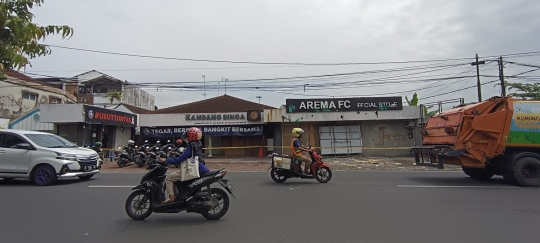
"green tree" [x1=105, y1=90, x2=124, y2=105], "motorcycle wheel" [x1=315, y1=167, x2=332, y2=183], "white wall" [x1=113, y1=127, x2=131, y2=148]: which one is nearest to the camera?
"motorcycle wheel" [x1=315, y1=167, x2=332, y2=183]

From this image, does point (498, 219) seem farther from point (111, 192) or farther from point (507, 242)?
point (111, 192)

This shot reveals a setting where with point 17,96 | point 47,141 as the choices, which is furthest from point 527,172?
point 17,96

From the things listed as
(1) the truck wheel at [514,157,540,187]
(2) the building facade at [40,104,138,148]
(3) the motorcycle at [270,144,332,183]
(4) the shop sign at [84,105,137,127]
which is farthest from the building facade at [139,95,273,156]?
(1) the truck wheel at [514,157,540,187]

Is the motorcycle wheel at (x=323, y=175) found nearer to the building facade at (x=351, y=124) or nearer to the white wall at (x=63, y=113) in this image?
the building facade at (x=351, y=124)

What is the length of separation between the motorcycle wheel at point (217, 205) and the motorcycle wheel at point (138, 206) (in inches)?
39.5

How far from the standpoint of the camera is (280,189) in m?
9.61

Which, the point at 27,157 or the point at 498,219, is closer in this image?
the point at 498,219

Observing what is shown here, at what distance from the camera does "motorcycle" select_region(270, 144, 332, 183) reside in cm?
1066

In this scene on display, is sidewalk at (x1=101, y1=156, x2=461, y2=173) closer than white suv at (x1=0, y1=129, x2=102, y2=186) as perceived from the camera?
No

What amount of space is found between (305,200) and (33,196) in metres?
6.60

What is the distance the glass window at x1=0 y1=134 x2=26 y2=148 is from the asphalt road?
1390mm

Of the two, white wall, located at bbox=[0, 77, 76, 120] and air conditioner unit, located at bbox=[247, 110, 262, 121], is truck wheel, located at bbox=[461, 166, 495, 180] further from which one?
white wall, located at bbox=[0, 77, 76, 120]

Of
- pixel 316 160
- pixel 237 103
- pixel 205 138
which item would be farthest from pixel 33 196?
pixel 237 103

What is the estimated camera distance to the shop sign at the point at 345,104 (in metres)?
23.6
